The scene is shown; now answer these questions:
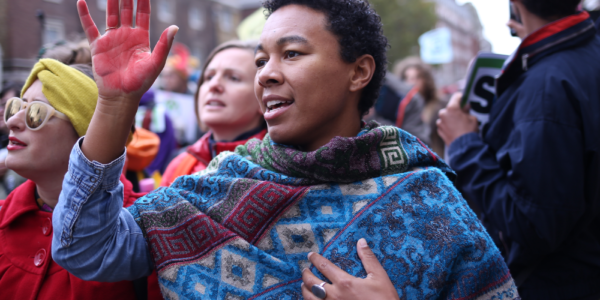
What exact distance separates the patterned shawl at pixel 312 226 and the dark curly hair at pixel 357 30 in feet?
1.14

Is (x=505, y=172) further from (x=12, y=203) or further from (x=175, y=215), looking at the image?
(x=12, y=203)

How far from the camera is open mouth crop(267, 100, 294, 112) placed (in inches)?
65.6

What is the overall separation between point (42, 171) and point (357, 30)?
1.43 metres

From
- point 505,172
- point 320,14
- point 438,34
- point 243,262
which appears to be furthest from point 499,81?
point 438,34

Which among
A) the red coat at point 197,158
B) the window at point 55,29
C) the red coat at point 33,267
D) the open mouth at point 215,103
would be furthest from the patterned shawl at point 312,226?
the window at point 55,29

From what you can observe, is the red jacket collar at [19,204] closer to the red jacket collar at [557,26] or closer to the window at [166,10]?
the red jacket collar at [557,26]

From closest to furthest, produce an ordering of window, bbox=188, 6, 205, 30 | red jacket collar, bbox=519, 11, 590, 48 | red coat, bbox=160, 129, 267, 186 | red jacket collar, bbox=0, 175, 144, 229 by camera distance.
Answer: red jacket collar, bbox=0, 175, 144, 229
red jacket collar, bbox=519, 11, 590, 48
red coat, bbox=160, 129, 267, 186
window, bbox=188, 6, 205, 30

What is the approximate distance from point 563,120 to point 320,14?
120cm

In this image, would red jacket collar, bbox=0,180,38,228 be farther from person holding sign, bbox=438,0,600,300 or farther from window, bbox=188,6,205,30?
window, bbox=188,6,205,30

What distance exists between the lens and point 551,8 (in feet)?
7.01

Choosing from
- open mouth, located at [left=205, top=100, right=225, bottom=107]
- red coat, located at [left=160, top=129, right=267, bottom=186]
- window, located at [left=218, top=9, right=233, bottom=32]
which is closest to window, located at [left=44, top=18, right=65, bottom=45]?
window, located at [left=218, top=9, right=233, bottom=32]

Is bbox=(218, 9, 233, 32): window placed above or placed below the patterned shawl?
below

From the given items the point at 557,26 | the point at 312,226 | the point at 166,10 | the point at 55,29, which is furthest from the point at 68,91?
the point at 166,10

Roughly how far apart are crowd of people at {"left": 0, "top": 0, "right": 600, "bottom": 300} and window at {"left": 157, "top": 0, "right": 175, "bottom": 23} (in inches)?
910
